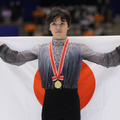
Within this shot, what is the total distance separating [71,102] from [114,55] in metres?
0.68

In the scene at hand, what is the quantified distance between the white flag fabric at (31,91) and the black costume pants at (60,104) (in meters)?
0.58

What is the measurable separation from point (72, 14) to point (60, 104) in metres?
8.41

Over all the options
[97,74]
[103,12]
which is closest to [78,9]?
[103,12]

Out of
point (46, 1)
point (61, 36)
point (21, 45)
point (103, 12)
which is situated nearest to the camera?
point (61, 36)

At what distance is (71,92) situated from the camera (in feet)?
8.27

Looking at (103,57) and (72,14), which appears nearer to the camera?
(103,57)

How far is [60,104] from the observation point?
2482 mm

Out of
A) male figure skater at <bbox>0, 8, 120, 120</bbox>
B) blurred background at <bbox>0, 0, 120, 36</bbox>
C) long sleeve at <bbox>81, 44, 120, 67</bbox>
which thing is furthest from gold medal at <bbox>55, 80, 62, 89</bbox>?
blurred background at <bbox>0, 0, 120, 36</bbox>

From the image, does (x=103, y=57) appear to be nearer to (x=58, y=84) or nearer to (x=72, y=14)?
(x=58, y=84)

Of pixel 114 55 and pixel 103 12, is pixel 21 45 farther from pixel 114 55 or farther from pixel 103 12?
pixel 103 12

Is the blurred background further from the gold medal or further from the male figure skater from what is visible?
the gold medal

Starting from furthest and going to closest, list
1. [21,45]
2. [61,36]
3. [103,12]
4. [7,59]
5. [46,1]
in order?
1. [46,1]
2. [103,12]
3. [21,45]
4. [7,59]
5. [61,36]

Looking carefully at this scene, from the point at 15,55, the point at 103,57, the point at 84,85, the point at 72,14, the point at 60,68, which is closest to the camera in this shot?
the point at 60,68

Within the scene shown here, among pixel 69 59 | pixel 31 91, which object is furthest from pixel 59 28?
pixel 31 91
